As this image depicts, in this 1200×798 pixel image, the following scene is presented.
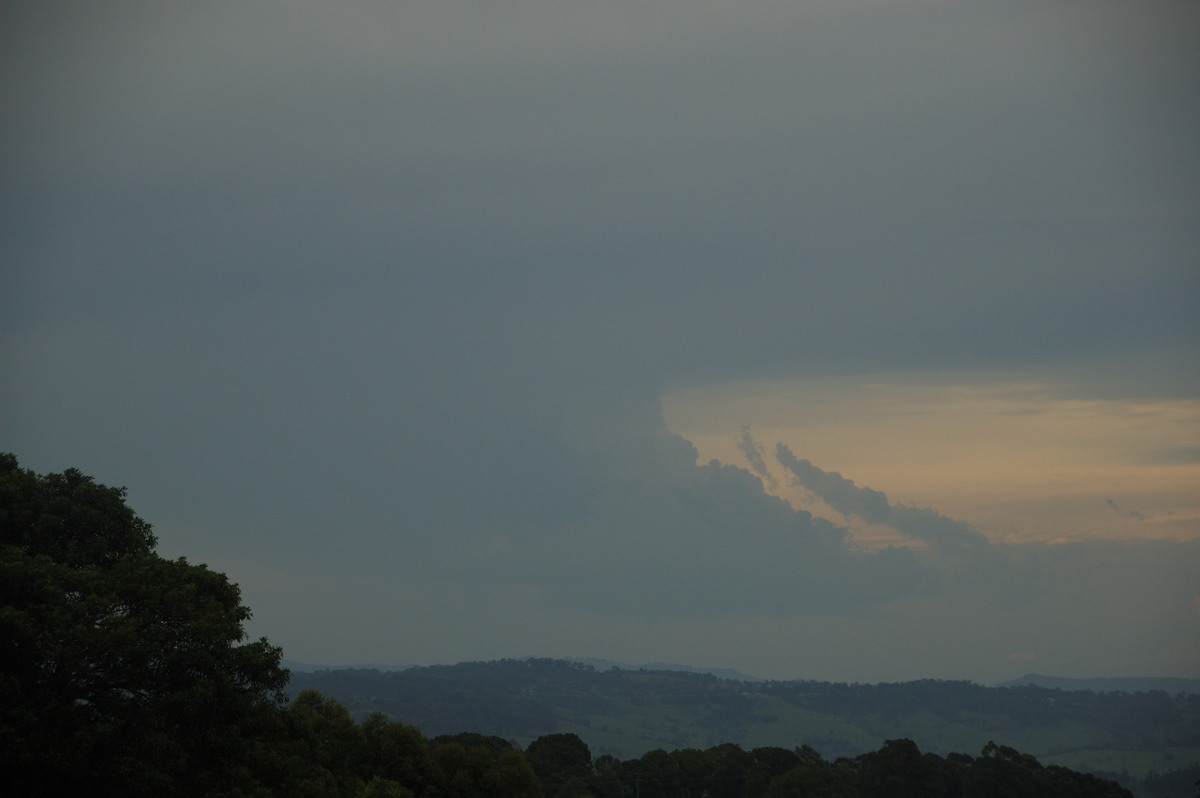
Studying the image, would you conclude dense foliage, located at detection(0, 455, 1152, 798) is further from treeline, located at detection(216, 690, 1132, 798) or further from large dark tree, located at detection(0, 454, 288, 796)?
treeline, located at detection(216, 690, 1132, 798)

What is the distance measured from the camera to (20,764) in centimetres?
3164

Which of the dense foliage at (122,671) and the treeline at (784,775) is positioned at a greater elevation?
the dense foliage at (122,671)

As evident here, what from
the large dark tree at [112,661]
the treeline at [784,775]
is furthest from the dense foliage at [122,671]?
the treeline at [784,775]

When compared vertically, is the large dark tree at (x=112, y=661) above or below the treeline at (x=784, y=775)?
above

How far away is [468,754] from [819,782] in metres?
56.2

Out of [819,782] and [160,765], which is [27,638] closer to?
[160,765]

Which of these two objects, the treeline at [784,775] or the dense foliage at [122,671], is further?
the treeline at [784,775]

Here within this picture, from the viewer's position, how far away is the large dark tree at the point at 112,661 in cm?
3300

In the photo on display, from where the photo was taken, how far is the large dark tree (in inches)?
1299

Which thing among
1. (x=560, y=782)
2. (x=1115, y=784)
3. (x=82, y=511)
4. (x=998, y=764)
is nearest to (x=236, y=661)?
(x=82, y=511)

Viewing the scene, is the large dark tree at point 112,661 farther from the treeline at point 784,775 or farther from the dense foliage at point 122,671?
the treeline at point 784,775

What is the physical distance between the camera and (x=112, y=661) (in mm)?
35344

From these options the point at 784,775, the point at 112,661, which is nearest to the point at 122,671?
the point at 112,661

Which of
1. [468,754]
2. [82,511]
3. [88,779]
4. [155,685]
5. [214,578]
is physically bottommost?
[468,754]
